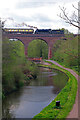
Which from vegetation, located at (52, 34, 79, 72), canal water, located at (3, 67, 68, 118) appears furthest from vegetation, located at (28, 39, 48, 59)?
canal water, located at (3, 67, 68, 118)

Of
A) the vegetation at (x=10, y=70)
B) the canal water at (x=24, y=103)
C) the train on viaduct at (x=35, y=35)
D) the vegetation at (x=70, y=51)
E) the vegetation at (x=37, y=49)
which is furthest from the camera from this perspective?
the vegetation at (x=37, y=49)

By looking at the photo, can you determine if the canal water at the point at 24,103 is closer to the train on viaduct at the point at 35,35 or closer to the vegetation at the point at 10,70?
the vegetation at the point at 10,70

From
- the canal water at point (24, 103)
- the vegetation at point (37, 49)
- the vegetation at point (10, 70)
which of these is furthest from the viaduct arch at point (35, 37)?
the canal water at point (24, 103)

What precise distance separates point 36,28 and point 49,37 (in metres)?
7.25

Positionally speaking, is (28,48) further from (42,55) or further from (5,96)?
(5,96)

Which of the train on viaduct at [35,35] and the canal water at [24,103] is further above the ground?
the train on viaduct at [35,35]

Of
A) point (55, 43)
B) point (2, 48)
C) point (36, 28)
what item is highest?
point (36, 28)

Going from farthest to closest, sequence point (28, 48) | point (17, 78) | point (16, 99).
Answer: point (28, 48) → point (17, 78) → point (16, 99)

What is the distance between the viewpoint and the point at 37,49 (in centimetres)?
7762

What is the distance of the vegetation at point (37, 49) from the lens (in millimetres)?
76662

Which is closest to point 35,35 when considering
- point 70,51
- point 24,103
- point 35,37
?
point 35,37

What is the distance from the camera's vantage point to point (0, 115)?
45.2ft

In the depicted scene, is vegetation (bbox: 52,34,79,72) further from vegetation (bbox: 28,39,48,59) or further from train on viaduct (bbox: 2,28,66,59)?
vegetation (bbox: 28,39,48,59)

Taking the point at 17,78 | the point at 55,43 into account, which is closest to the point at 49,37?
the point at 55,43
